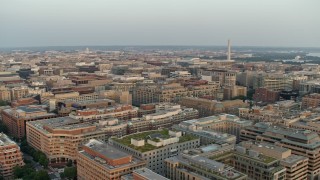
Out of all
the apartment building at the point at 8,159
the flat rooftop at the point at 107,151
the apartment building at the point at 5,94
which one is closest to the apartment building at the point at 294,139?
the flat rooftop at the point at 107,151

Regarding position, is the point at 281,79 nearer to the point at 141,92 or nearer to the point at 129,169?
the point at 141,92

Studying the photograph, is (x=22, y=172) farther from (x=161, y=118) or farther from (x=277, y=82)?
(x=277, y=82)

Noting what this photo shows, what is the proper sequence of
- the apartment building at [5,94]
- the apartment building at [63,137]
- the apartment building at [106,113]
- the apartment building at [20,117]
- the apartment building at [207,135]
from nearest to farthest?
the apartment building at [207,135] < the apartment building at [63,137] < the apartment building at [106,113] < the apartment building at [20,117] < the apartment building at [5,94]

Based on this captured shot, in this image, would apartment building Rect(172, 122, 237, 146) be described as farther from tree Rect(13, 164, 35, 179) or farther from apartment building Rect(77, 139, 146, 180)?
tree Rect(13, 164, 35, 179)

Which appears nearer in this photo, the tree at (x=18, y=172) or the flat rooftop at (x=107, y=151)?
the flat rooftop at (x=107, y=151)

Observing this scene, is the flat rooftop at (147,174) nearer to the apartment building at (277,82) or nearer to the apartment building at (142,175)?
the apartment building at (142,175)

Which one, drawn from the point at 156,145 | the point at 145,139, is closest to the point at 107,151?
the point at 156,145
